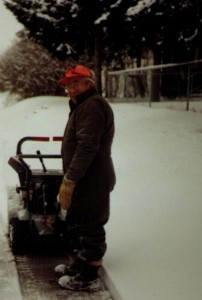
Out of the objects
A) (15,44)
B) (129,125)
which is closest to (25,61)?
(15,44)

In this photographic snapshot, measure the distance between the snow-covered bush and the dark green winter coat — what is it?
77.7 feet

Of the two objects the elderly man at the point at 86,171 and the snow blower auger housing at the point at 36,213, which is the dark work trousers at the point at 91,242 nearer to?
the elderly man at the point at 86,171

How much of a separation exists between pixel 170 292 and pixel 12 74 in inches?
1069

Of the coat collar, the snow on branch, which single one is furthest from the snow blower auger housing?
the snow on branch

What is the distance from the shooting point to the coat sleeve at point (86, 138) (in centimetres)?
360

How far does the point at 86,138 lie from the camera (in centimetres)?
359

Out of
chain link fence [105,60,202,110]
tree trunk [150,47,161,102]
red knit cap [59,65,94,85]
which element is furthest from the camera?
tree trunk [150,47,161,102]

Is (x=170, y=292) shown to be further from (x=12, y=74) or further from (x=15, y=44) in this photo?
(x=15, y=44)

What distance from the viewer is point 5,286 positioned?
3.92 meters

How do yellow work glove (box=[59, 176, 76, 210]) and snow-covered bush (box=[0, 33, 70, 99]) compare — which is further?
snow-covered bush (box=[0, 33, 70, 99])

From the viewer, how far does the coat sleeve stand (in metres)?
3.60

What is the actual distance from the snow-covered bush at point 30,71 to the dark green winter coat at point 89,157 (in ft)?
77.7

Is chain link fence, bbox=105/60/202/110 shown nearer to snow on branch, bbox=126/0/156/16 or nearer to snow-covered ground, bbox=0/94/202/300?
snow on branch, bbox=126/0/156/16

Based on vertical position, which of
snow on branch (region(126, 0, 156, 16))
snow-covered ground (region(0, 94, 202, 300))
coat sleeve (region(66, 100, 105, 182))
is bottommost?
snow-covered ground (region(0, 94, 202, 300))
